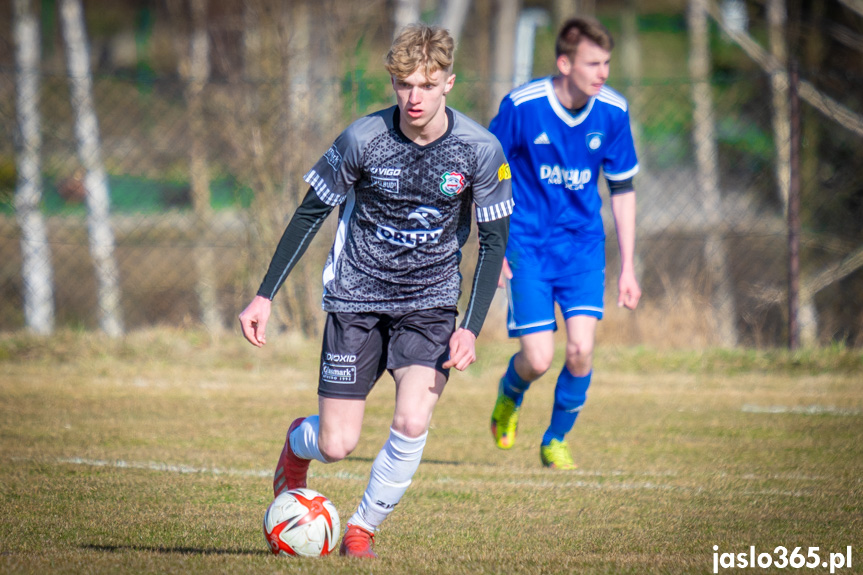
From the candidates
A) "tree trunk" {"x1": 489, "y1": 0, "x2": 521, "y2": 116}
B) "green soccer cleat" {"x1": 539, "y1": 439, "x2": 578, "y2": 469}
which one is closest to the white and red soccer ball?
"green soccer cleat" {"x1": 539, "y1": 439, "x2": 578, "y2": 469}

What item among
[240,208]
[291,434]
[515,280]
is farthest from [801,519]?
[240,208]

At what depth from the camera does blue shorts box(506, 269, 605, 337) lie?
525 centimetres

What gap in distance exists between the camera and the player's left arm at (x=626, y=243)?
5.17 m

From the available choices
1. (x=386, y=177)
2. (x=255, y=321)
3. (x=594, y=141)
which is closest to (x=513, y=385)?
(x=594, y=141)

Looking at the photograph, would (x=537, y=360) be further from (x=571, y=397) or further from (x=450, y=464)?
(x=450, y=464)

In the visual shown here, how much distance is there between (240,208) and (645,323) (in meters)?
4.25

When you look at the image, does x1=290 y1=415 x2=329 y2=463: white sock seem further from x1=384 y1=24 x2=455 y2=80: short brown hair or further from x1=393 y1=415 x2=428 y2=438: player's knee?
x1=384 y1=24 x2=455 y2=80: short brown hair

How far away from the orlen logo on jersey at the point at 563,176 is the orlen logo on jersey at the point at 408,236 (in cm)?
160

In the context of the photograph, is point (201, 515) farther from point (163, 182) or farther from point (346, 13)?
point (163, 182)

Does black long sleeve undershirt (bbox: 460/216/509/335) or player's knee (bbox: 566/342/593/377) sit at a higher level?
black long sleeve undershirt (bbox: 460/216/509/335)

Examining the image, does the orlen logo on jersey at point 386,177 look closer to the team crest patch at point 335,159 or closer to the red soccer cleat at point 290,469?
the team crest patch at point 335,159

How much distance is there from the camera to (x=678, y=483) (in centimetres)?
500

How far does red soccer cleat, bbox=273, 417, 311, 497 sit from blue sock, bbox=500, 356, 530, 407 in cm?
176

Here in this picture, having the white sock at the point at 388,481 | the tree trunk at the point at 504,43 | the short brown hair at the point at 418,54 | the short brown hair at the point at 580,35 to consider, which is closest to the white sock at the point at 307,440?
the white sock at the point at 388,481
